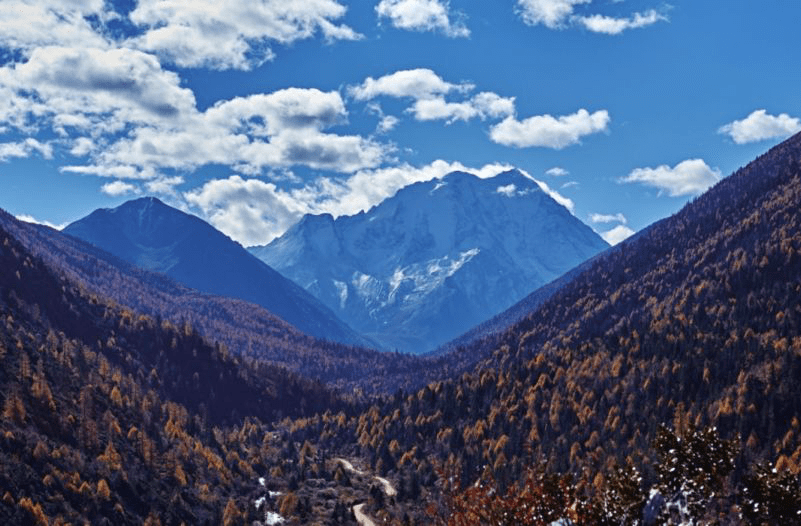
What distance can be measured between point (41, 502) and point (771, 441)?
188353 millimetres

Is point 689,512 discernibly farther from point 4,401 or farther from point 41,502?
point 4,401

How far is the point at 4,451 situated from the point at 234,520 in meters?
60.9

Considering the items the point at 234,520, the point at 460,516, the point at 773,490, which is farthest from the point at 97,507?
the point at 773,490

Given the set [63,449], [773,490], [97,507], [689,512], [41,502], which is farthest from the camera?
[63,449]

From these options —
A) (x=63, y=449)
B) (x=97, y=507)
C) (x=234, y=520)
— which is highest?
(x=63, y=449)

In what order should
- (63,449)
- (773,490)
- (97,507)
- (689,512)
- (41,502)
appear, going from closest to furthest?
(773,490) < (689,512) < (41,502) < (97,507) < (63,449)

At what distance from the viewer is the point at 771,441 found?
19912 cm

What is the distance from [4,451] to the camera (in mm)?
169000

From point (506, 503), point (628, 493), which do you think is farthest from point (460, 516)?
point (628, 493)

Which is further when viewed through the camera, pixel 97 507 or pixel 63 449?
pixel 63 449

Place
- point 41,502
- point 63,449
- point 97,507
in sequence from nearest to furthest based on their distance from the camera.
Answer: point 41,502 → point 97,507 → point 63,449

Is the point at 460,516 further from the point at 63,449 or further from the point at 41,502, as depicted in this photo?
the point at 63,449

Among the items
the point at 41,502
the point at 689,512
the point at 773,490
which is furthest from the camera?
the point at 41,502

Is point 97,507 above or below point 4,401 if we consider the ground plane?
below
